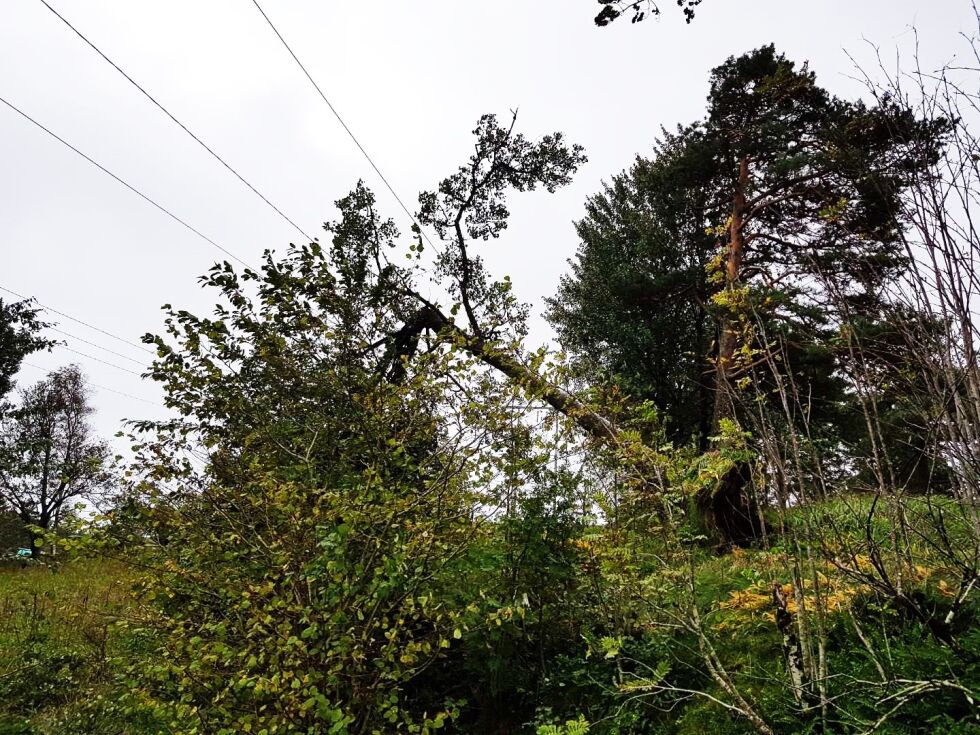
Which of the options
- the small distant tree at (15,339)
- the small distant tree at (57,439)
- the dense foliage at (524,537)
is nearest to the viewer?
the dense foliage at (524,537)

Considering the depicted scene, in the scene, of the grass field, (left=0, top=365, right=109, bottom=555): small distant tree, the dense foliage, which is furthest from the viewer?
(left=0, top=365, right=109, bottom=555): small distant tree

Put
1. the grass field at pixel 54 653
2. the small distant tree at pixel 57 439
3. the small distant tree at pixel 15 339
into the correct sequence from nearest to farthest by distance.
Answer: the grass field at pixel 54 653 < the small distant tree at pixel 15 339 < the small distant tree at pixel 57 439

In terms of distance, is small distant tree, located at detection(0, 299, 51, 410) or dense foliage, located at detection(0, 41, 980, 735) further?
small distant tree, located at detection(0, 299, 51, 410)

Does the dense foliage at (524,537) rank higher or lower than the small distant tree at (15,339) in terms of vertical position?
lower

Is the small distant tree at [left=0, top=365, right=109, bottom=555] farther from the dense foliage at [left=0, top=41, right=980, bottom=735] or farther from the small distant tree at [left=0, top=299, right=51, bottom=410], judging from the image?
the dense foliage at [left=0, top=41, right=980, bottom=735]

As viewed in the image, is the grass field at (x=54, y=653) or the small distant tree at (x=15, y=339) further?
the small distant tree at (x=15, y=339)

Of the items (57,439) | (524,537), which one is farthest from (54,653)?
(57,439)

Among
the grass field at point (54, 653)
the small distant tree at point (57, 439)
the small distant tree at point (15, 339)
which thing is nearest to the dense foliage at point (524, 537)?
the grass field at point (54, 653)

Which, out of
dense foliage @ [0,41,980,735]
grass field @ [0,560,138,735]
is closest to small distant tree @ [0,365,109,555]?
grass field @ [0,560,138,735]

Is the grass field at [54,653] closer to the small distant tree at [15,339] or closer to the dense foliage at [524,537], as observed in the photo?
the dense foliage at [524,537]

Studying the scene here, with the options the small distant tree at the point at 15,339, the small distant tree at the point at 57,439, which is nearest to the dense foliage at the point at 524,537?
the small distant tree at the point at 15,339

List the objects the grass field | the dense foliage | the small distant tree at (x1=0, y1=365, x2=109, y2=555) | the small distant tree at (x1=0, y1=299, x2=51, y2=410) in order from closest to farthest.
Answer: the dense foliage, the grass field, the small distant tree at (x1=0, y1=299, x2=51, y2=410), the small distant tree at (x1=0, y1=365, x2=109, y2=555)

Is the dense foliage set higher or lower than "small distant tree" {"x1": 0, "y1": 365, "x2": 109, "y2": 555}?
lower

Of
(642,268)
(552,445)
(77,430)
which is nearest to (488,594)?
(552,445)
